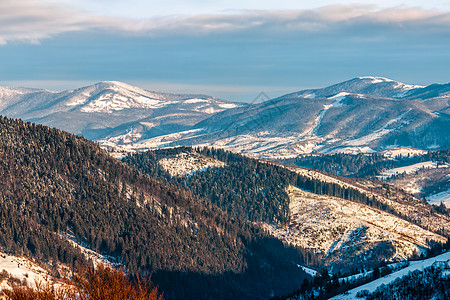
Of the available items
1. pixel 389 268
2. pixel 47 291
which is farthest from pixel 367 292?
pixel 47 291

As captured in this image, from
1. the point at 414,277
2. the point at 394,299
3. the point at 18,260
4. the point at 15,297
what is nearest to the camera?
the point at 15,297

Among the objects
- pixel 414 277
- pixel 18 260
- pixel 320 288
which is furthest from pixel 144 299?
pixel 18 260

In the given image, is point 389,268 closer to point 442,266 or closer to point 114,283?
point 442,266

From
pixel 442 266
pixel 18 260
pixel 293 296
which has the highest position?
pixel 442 266

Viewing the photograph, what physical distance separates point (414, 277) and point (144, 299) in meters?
66.7

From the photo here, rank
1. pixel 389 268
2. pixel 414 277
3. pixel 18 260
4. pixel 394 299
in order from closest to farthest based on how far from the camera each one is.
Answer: pixel 394 299 → pixel 414 277 → pixel 389 268 → pixel 18 260

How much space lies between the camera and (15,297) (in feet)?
270

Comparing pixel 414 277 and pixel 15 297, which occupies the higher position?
pixel 15 297

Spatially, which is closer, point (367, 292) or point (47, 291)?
point (47, 291)

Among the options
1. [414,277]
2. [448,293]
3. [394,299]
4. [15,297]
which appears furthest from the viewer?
[414,277]

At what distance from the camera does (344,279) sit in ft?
607

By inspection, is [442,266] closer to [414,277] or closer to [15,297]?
[414,277]

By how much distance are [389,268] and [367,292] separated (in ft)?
150

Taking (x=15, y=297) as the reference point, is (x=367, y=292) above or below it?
below
